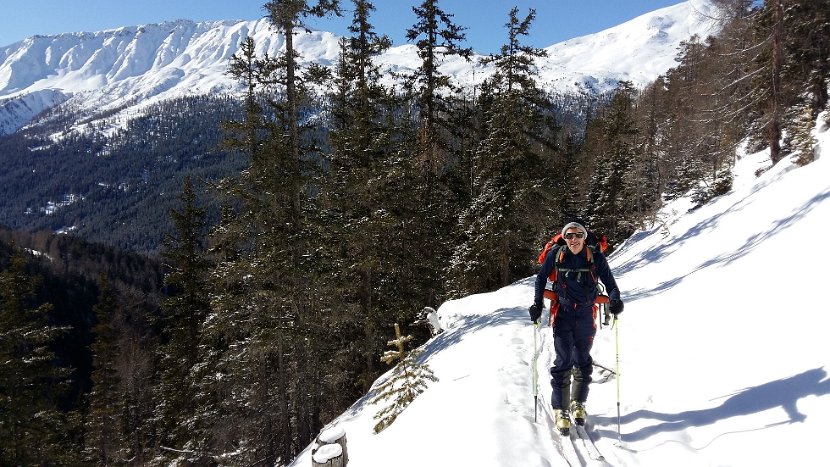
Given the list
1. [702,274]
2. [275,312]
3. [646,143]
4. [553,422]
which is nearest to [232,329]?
[275,312]

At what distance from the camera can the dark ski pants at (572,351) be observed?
5180 mm

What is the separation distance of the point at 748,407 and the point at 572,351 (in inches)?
71.0

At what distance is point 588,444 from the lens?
16.3 feet

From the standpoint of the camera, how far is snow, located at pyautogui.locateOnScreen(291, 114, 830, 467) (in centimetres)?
437

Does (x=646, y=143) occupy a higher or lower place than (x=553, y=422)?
higher

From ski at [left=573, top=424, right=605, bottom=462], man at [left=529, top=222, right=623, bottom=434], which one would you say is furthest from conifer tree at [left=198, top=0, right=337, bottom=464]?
ski at [left=573, top=424, right=605, bottom=462]

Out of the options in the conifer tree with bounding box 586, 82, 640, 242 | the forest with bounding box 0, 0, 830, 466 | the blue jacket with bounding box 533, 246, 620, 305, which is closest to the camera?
the blue jacket with bounding box 533, 246, 620, 305

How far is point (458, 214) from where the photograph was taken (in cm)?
2458

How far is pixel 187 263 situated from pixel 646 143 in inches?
1560

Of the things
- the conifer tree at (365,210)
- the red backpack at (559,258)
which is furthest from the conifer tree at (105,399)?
the red backpack at (559,258)

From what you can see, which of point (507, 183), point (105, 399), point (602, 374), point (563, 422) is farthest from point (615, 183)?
point (105, 399)

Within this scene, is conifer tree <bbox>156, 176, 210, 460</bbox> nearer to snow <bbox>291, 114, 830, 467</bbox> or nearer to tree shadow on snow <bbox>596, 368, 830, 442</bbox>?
snow <bbox>291, 114, 830, 467</bbox>

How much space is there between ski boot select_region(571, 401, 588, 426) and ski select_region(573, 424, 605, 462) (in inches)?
2.8

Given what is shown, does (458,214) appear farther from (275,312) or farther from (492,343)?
(492,343)
